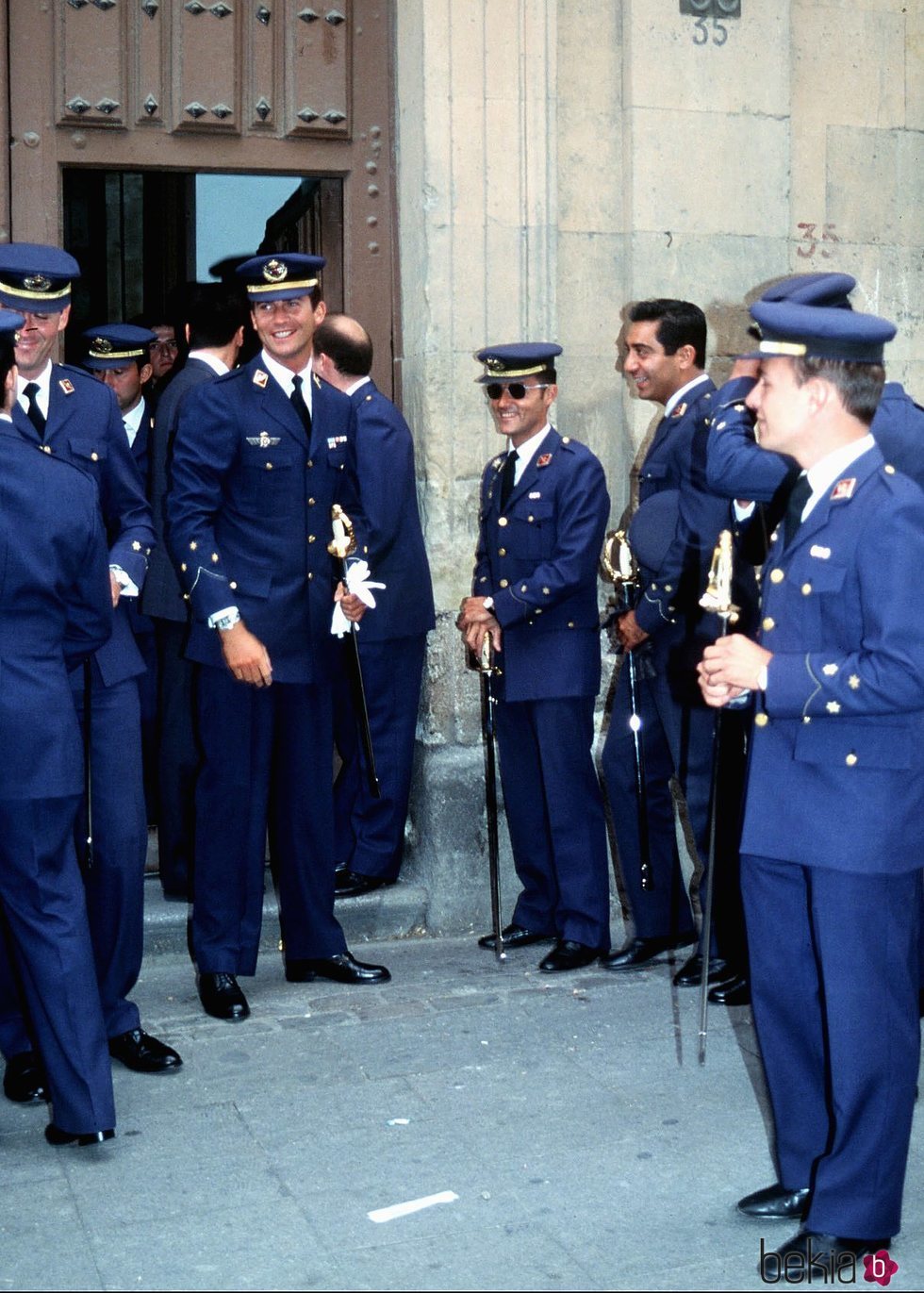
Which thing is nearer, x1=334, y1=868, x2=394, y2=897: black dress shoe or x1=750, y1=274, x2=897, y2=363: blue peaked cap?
x1=750, y1=274, x2=897, y2=363: blue peaked cap

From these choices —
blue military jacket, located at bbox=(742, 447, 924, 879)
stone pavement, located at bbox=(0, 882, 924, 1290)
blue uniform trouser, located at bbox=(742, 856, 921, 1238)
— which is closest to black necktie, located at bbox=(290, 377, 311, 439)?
stone pavement, located at bbox=(0, 882, 924, 1290)

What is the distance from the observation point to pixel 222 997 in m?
5.57

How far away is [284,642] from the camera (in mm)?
5648

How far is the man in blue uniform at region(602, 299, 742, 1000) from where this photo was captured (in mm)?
→ 5707

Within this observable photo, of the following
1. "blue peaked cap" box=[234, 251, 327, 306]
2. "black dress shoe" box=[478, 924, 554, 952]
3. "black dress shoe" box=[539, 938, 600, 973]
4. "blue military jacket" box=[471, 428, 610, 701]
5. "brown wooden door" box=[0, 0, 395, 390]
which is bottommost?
"black dress shoe" box=[478, 924, 554, 952]

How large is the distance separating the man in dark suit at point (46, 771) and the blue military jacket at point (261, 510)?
115 cm

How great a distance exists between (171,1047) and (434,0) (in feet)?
12.4

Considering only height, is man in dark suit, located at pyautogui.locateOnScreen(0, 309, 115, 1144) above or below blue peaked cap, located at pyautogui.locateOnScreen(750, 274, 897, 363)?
below

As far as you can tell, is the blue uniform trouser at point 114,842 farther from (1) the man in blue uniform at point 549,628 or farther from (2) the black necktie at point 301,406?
(1) the man in blue uniform at point 549,628

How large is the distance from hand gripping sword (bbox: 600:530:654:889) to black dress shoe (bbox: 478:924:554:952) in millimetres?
496

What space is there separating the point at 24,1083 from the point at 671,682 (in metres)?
2.36

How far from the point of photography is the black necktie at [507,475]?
6.22 meters

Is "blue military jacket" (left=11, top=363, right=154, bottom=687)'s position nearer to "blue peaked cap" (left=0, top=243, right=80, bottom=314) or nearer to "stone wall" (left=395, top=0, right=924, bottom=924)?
"blue peaked cap" (left=0, top=243, right=80, bottom=314)

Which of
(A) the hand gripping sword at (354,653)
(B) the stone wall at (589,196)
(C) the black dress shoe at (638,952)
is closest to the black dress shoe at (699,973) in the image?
(C) the black dress shoe at (638,952)
